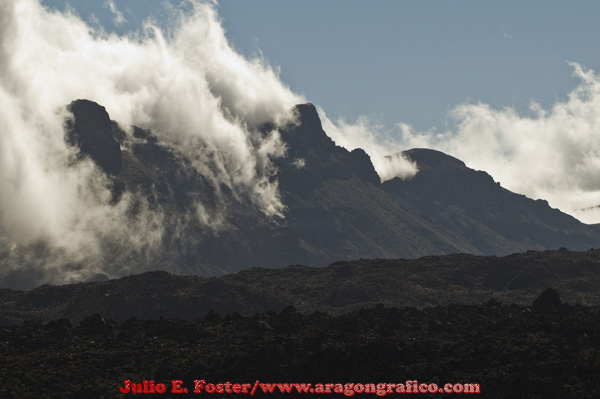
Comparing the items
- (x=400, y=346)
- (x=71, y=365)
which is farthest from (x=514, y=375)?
(x=71, y=365)

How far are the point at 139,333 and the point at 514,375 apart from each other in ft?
237

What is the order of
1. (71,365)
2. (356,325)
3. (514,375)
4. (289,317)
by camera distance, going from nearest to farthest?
(514,375) → (71,365) → (356,325) → (289,317)

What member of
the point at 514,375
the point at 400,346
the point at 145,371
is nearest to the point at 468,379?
the point at 514,375

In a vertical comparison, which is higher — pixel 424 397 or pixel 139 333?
pixel 139 333

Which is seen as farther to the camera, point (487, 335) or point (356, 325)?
point (356, 325)

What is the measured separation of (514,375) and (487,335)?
3033 cm

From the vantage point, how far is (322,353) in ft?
399

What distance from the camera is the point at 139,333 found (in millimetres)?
156250

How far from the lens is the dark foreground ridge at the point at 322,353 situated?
108 meters

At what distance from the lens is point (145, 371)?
126375 mm

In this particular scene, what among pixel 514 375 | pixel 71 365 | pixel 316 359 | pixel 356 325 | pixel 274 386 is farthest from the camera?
pixel 356 325

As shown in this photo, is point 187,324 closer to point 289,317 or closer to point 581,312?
point 289,317

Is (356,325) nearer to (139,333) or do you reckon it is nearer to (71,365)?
(139,333)

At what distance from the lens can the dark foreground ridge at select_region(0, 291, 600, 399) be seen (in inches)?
4237
